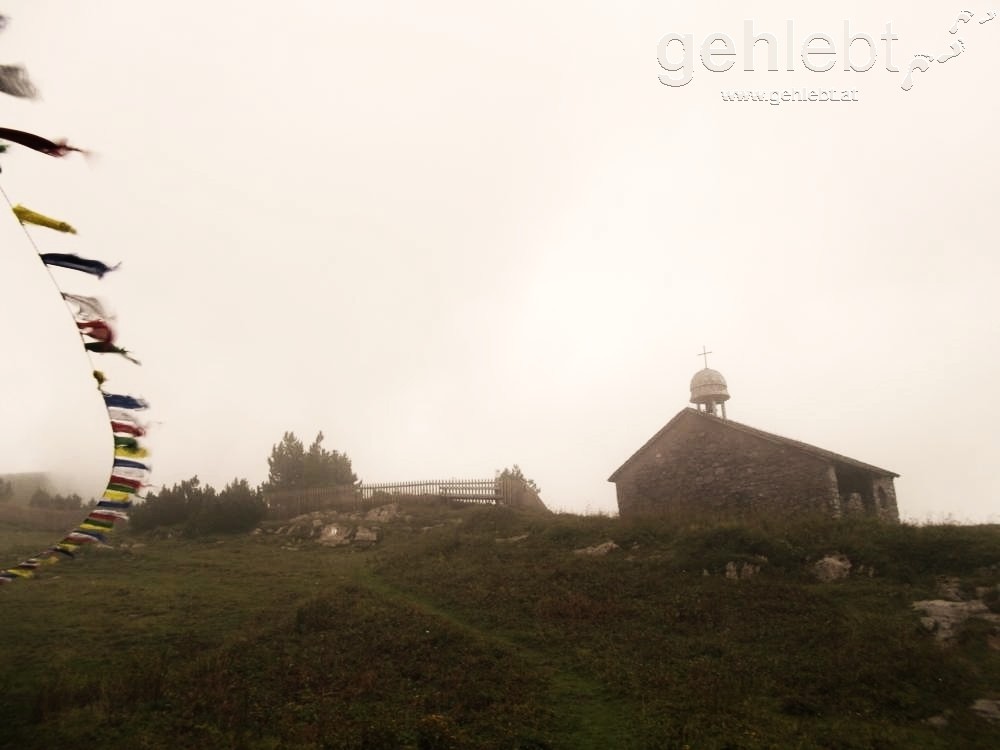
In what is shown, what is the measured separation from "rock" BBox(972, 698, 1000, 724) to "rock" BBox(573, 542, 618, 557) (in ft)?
39.9

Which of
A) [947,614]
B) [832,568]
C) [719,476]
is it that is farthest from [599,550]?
[947,614]

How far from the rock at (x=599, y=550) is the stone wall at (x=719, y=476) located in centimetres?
485

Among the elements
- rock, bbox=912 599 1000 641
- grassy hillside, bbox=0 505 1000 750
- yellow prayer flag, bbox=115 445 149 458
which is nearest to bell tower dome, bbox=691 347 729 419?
grassy hillside, bbox=0 505 1000 750

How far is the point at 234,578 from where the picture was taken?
2195 centimetres

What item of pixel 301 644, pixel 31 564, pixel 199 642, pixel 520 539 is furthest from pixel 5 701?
pixel 520 539

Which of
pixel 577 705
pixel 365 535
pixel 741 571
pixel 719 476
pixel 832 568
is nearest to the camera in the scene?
pixel 577 705

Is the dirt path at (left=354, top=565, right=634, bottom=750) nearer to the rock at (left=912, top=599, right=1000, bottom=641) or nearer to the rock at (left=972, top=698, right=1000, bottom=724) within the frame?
the rock at (left=972, top=698, right=1000, bottom=724)

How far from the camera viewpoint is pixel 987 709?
10.2 metres

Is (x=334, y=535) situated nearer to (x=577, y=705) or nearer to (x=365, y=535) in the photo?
(x=365, y=535)

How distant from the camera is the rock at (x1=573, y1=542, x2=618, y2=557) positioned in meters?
21.7

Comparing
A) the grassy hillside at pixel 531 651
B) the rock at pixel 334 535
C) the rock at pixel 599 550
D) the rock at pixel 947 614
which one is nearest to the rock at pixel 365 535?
the rock at pixel 334 535

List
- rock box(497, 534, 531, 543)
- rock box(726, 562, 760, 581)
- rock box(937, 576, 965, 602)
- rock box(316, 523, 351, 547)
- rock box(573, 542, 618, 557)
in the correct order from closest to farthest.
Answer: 1. rock box(937, 576, 965, 602)
2. rock box(726, 562, 760, 581)
3. rock box(573, 542, 618, 557)
4. rock box(497, 534, 531, 543)
5. rock box(316, 523, 351, 547)

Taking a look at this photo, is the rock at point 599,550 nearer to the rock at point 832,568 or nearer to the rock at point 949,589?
the rock at point 832,568

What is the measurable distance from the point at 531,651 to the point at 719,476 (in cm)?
1772
